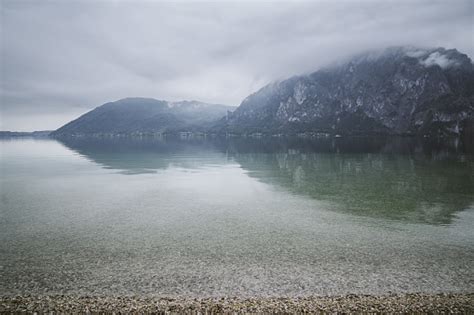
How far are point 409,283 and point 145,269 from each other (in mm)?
16146

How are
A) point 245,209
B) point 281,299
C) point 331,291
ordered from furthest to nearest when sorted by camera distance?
point 245,209, point 331,291, point 281,299

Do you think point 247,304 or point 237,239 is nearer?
point 247,304

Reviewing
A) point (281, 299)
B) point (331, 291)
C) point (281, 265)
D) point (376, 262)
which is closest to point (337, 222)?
point (376, 262)

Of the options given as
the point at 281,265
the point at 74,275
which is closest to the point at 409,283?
the point at 281,265

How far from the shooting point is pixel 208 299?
666 inches

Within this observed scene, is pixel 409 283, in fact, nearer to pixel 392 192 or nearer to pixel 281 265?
pixel 281 265

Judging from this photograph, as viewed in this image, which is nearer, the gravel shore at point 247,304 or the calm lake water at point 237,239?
the gravel shore at point 247,304

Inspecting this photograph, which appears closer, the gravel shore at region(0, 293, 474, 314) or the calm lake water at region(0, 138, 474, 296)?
the gravel shore at region(0, 293, 474, 314)

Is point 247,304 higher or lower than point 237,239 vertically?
higher

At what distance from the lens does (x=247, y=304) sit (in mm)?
16031

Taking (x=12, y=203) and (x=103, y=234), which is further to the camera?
(x=12, y=203)

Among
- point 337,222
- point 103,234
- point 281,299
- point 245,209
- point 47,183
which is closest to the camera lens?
point 281,299

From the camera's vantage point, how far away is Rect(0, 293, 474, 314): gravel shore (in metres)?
A: 15.4

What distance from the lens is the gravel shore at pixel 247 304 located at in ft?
50.4
